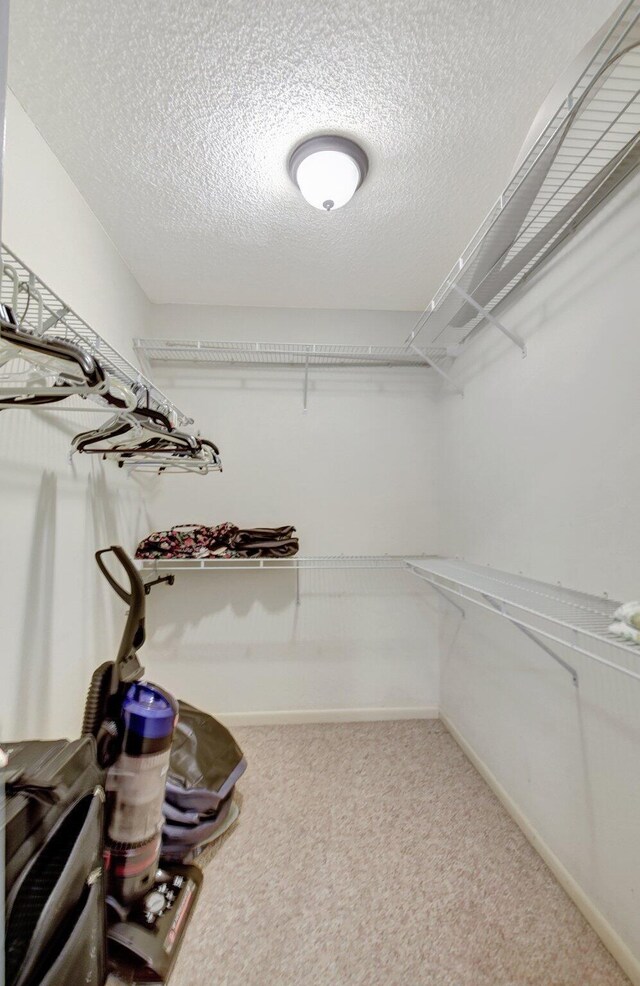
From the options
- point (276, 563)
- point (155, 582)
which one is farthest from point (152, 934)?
point (276, 563)

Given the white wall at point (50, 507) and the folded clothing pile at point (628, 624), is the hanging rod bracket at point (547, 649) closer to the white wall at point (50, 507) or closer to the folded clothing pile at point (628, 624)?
the folded clothing pile at point (628, 624)

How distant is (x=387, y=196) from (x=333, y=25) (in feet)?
1.94

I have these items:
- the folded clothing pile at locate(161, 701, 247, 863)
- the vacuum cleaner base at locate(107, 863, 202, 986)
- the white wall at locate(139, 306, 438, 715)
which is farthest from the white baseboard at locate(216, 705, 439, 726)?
the vacuum cleaner base at locate(107, 863, 202, 986)

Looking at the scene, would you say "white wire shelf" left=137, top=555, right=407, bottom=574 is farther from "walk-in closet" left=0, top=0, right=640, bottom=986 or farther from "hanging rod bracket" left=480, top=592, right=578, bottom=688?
"hanging rod bracket" left=480, top=592, right=578, bottom=688

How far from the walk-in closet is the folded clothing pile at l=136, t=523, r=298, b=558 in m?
0.02

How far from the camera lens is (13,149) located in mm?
1192

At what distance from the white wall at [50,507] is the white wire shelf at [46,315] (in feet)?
0.42

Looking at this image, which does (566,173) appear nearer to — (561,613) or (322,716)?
(561,613)

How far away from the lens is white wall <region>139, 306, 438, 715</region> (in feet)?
7.82

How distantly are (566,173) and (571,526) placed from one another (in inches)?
41.1

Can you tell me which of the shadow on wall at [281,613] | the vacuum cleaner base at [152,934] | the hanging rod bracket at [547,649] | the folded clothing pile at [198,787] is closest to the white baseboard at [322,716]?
the shadow on wall at [281,613]

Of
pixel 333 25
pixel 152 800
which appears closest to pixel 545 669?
pixel 152 800

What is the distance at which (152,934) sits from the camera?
1.13 metres

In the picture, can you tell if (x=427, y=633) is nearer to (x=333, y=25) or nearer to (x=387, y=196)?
(x=387, y=196)
